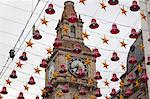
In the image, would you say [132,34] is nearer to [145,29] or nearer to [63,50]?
[145,29]

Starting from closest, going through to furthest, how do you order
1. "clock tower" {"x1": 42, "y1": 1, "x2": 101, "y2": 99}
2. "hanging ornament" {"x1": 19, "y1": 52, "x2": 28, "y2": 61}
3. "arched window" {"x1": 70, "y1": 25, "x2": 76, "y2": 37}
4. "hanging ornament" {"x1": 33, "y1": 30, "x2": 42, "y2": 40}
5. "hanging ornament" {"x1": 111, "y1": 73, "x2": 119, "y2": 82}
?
"hanging ornament" {"x1": 33, "y1": 30, "x2": 42, "y2": 40}
"hanging ornament" {"x1": 19, "y1": 52, "x2": 28, "y2": 61}
"hanging ornament" {"x1": 111, "y1": 73, "x2": 119, "y2": 82}
"clock tower" {"x1": 42, "y1": 1, "x2": 101, "y2": 99}
"arched window" {"x1": 70, "y1": 25, "x2": 76, "y2": 37}

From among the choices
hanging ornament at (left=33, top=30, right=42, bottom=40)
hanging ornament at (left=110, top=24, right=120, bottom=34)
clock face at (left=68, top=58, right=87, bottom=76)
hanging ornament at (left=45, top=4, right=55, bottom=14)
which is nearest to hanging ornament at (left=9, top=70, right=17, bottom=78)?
hanging ornament at (left=33, top=30, right=42, bottom=40)

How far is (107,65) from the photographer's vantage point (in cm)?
2969

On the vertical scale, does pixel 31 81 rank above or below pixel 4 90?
above

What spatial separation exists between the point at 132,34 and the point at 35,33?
16.0 feet

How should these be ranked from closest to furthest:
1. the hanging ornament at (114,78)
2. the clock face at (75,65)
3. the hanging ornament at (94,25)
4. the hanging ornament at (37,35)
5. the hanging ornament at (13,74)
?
the hanging ornament at (94,25) → the hanging ornament at (37,35) → the hanging ornament at (13,74) → the hanging ornament at (114,78) → the clock face at (75,65)

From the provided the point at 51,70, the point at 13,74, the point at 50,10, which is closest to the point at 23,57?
the point at 13,74

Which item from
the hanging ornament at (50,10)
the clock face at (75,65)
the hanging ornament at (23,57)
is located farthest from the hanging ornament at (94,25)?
the clock face at (75,65)

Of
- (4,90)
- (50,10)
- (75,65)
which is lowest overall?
(4,90)

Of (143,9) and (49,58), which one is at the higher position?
(49,58)

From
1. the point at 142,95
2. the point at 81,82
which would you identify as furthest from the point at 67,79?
the point at 142,95

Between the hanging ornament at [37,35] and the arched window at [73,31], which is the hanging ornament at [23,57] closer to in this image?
the hanging ornament at [37,35]

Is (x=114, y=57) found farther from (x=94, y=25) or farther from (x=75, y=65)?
(x=75, y=65)

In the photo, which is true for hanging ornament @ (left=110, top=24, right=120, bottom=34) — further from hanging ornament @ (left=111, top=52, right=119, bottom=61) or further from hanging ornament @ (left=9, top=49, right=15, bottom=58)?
hanging ornament @ (left=9, top=49, right=15, bottom=58)
